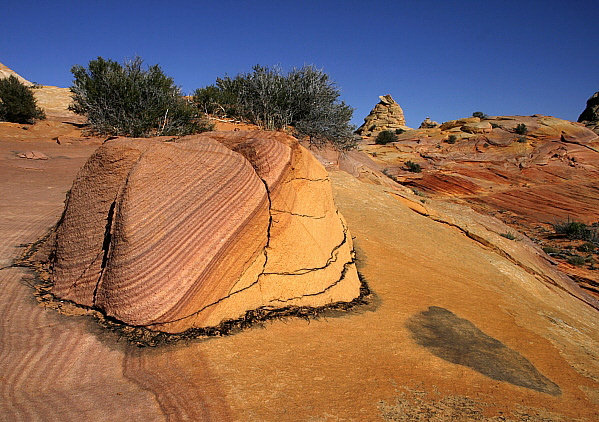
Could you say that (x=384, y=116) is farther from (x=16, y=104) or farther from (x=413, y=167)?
(x=16, y=104)

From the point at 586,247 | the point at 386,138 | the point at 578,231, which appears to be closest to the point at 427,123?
the point at 386,138

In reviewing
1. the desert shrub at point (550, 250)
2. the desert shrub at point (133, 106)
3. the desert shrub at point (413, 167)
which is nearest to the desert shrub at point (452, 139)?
the desert shrub at point (413, 167)

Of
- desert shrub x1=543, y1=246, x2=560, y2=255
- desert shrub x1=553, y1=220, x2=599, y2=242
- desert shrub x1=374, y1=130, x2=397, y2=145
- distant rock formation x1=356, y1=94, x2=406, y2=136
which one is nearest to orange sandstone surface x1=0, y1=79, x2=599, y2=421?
desert shrub x1=543, y1=246, x2=560, y2=255

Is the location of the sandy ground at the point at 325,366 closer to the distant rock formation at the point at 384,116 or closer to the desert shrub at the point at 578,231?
the desert shrub at the point at 578,231

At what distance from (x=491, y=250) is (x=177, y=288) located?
728 centimetres

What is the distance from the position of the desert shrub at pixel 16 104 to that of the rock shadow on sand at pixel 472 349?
21403 millimetres

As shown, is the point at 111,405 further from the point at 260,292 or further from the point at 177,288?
the point at 260,292

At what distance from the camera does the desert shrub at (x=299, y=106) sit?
12.8 meters

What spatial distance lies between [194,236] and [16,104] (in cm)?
2052

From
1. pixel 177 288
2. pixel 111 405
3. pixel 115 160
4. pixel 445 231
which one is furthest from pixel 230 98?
pixel 111 405

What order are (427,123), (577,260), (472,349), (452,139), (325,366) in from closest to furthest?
(325,366), (472,349), (577,260), (452,139), (427,123)

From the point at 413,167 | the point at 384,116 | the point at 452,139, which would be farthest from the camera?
the point at 384,116

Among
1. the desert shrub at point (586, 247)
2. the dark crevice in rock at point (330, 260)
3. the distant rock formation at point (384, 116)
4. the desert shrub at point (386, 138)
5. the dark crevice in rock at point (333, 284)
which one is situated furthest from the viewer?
the distant rock formation at point (384, 116)

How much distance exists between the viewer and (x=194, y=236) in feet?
9.87
